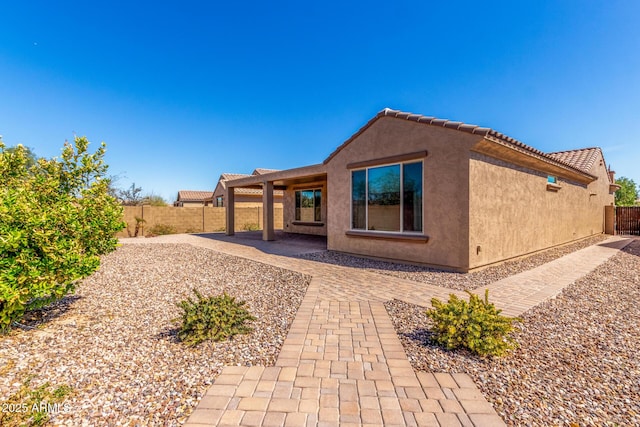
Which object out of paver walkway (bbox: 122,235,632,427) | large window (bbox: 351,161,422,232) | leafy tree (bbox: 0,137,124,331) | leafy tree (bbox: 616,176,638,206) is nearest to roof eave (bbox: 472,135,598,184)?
large window (bbox: 351,161,422,232)

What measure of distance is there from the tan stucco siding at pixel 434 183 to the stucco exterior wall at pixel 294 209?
280 inches

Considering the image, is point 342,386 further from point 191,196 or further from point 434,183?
point 191,196

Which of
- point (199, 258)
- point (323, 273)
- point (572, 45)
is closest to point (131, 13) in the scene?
point (199, 258)

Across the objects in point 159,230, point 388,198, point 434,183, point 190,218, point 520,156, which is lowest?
point 159,230

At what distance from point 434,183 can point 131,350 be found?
7.21m

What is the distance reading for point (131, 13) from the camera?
10766mm

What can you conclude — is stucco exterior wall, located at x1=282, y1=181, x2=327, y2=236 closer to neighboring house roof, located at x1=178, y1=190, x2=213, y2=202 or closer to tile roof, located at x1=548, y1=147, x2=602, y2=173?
tile roof, located at x1=548, y1=147, x2=602, y2=173

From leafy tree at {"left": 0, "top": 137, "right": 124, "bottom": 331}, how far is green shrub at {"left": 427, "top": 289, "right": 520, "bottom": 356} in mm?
4944

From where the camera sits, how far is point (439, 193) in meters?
7.45

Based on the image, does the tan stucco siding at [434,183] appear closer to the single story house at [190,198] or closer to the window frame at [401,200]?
the window frame at [401,200]

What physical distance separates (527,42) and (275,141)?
63.0 feet

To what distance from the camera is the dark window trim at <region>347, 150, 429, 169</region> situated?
7.66m

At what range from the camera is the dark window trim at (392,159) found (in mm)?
7655

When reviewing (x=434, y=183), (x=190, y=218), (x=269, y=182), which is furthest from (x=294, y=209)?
(x=434, y=183)
